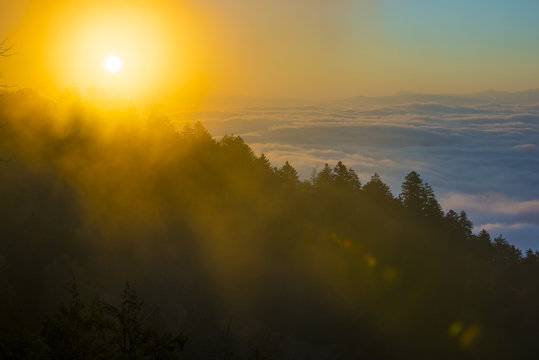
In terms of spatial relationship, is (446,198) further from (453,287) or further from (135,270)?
(135,270)

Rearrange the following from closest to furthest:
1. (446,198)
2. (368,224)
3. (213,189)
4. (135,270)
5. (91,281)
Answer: (91,281)
(135,270)
(213,189)
(368,224)
(446,198)

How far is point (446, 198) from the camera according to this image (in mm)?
191375

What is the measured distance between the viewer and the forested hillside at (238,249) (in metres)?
21.9

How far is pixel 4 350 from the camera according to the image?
6.81m

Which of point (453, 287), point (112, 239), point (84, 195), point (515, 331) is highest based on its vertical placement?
point (84, 195)

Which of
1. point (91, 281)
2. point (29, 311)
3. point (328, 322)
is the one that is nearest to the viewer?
point (29, 311)

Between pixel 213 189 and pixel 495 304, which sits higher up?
pixel 213 189

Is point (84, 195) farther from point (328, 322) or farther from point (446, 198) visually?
point (446, 198)

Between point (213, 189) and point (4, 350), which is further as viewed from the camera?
point (213, 189)

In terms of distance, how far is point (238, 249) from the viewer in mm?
29562

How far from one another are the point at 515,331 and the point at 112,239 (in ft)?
110

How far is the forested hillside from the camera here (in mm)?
21922

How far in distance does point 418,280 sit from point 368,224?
6.20 metres

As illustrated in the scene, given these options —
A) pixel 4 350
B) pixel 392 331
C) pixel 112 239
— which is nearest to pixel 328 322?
pixel 392 331
